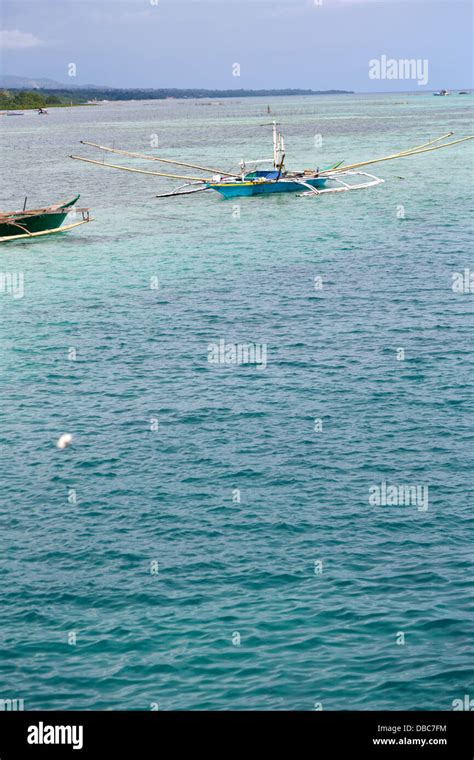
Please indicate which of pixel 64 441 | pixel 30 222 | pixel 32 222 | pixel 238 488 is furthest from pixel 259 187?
pixel 238 488

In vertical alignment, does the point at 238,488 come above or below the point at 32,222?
below

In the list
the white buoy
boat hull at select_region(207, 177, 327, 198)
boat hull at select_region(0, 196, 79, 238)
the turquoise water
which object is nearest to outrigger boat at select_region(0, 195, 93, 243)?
boat hull at select_region(0, 196, 79, 238)

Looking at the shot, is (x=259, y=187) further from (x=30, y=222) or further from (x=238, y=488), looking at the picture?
(x=238, y=488)

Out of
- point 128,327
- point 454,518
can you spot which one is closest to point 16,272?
point 128,327

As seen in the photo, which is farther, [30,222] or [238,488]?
[30,222]

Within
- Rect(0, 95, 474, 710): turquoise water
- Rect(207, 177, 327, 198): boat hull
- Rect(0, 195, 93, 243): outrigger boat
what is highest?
Rect(207, 177, 327, 198): boat hull

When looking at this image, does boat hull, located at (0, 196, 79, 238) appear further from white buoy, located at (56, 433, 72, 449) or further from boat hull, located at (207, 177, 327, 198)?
white buoy, located at (56, 433, 72, 449)

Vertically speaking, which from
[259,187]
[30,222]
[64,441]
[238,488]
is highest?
[259,187]
